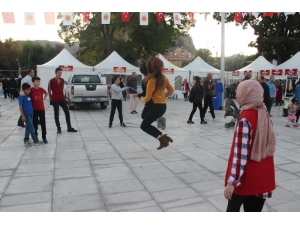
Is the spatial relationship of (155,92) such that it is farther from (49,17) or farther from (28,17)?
(28,17)

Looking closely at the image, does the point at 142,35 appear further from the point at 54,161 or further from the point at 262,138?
the point at 262,138

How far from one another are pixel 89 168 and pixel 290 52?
101 feet

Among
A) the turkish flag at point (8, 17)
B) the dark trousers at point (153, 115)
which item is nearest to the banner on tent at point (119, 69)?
the turkish flag at point (8, 17)

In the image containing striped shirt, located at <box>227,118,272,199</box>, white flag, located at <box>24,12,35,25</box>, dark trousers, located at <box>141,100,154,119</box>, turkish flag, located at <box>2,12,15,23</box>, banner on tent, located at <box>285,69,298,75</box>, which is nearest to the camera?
striped shirt, located at <box>227,118,272,199</box>

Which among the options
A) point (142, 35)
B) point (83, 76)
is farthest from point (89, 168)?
point (142, 35)

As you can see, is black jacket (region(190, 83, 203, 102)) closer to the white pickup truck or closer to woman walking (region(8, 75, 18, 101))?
the white pickup truck

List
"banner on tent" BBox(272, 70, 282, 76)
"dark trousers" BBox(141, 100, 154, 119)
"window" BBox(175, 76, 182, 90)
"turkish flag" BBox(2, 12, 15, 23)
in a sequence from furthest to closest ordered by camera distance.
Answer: "window" BBox(175, 76, 182, 90) → "banner on tent" BBox(272, 70, 282, 76) → "turkish flag" BBox(2, 12, 15, 23) → "dark trousers" BBox(141, 100, 154, 119)

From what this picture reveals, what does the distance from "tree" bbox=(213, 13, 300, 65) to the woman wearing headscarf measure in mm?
29997

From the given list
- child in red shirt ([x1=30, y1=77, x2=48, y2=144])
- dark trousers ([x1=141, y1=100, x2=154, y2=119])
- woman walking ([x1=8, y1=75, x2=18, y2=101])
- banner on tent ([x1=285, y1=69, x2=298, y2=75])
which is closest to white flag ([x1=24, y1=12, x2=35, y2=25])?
child in red shirt ([x1=30, y1=77, x2=48, y2=144])

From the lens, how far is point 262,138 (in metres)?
2.22

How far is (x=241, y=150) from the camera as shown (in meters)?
2.21

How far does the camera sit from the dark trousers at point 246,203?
237cm

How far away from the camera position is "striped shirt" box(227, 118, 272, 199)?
221cm

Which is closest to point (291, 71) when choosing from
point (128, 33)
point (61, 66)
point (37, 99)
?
point (61, 66)
